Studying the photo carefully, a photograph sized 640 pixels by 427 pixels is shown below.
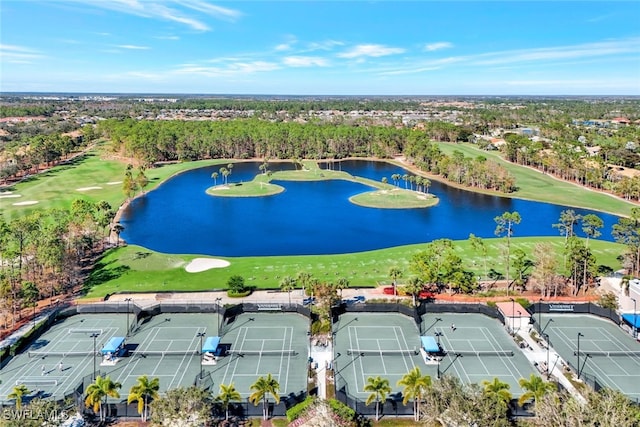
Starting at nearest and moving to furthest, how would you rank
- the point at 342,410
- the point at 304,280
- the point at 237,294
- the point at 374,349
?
the point at 342,410 < the point at 374,349 < the point at 304,280 < the point at 237,294

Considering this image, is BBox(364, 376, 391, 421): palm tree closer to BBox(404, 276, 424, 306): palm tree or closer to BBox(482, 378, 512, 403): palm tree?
BBox(482, 378, 512, 403): palm tree

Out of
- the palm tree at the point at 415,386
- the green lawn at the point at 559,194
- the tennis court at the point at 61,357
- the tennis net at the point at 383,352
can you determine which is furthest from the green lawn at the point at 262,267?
the green lawn at the point at 559,194

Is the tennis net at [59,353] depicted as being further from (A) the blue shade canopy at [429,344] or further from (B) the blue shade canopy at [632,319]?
(B) the blue shade canopy at [632,319]

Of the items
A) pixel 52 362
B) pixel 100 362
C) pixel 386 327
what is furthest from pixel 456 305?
pixel 52 362

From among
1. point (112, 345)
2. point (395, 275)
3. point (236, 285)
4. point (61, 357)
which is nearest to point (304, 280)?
point (236, 285)

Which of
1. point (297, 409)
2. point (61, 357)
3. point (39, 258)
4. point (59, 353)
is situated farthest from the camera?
point (39, 258)

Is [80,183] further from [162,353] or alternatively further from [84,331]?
[162,353]
